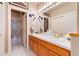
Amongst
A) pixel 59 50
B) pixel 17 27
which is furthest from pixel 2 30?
pixel 17 27

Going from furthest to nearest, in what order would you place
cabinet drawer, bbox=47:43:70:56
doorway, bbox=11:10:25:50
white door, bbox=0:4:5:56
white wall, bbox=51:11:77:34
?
1. doorway, bbox=11:10:25:50
2. white door, bbox=0:4:5:56
3. white wall, bbox=51:11:77:34
4. cabinet drawer, bbox=47:43:70:56

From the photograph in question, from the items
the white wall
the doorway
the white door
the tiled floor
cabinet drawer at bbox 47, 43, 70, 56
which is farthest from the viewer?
the doorway

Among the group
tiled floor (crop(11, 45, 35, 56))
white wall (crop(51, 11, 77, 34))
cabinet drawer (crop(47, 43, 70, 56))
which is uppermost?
white wall (crop(51, 11, 77, 34))

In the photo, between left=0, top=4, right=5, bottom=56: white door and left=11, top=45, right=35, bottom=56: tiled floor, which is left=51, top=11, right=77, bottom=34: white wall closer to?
left=11, top=45, right=35, bottom=56: tiled floor

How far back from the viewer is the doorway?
5.65 meters

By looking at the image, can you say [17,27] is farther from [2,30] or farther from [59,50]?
[59,50]

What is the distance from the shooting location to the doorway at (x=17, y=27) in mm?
5652

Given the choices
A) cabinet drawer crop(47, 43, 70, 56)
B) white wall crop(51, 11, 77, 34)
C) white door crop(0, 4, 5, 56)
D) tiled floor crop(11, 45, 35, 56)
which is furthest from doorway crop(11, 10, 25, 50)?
cabinet drawer crop(47, 43, 70, 56)

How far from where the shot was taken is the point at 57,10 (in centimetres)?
304

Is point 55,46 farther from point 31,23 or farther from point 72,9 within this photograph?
point 31,23

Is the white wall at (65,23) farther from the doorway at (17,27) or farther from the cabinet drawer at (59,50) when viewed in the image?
the doorway at (17,27)

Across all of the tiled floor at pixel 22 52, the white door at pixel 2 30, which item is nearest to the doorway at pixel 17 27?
the tiled floor at pixel 22 52

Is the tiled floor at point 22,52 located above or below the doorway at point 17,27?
below

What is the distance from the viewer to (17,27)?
619cm
